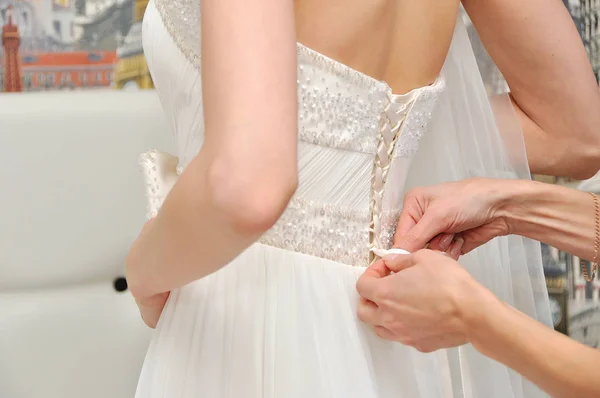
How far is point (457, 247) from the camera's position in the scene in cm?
78

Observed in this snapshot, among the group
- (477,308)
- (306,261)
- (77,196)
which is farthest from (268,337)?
(77,196)

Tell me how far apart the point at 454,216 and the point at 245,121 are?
37 centimetres

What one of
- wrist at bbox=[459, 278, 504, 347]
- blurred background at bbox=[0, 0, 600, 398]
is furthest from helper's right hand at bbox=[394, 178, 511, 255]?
blurred background at bbox=[0, 0, 600, 398]

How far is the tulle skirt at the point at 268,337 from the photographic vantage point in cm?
62

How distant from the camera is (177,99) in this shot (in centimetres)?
66

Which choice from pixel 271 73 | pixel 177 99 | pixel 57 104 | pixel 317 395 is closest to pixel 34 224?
pixel 57 104

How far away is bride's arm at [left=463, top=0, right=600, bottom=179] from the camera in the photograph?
0.78 meters

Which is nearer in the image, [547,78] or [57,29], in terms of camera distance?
[547,78]

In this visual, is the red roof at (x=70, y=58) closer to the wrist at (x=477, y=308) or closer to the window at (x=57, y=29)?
the window at (x=57, y=29)

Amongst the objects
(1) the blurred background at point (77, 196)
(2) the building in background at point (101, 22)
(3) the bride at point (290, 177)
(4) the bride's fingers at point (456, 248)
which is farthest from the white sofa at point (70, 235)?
(4) the bride's fingers at point (456, 248)

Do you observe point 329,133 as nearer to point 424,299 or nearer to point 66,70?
point 424,299

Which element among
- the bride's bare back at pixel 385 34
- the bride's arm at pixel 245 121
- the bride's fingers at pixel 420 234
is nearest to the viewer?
the bride's arm at pixel 245 121

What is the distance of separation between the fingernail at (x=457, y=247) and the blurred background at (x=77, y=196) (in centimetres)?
54

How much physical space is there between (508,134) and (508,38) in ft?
0.42
